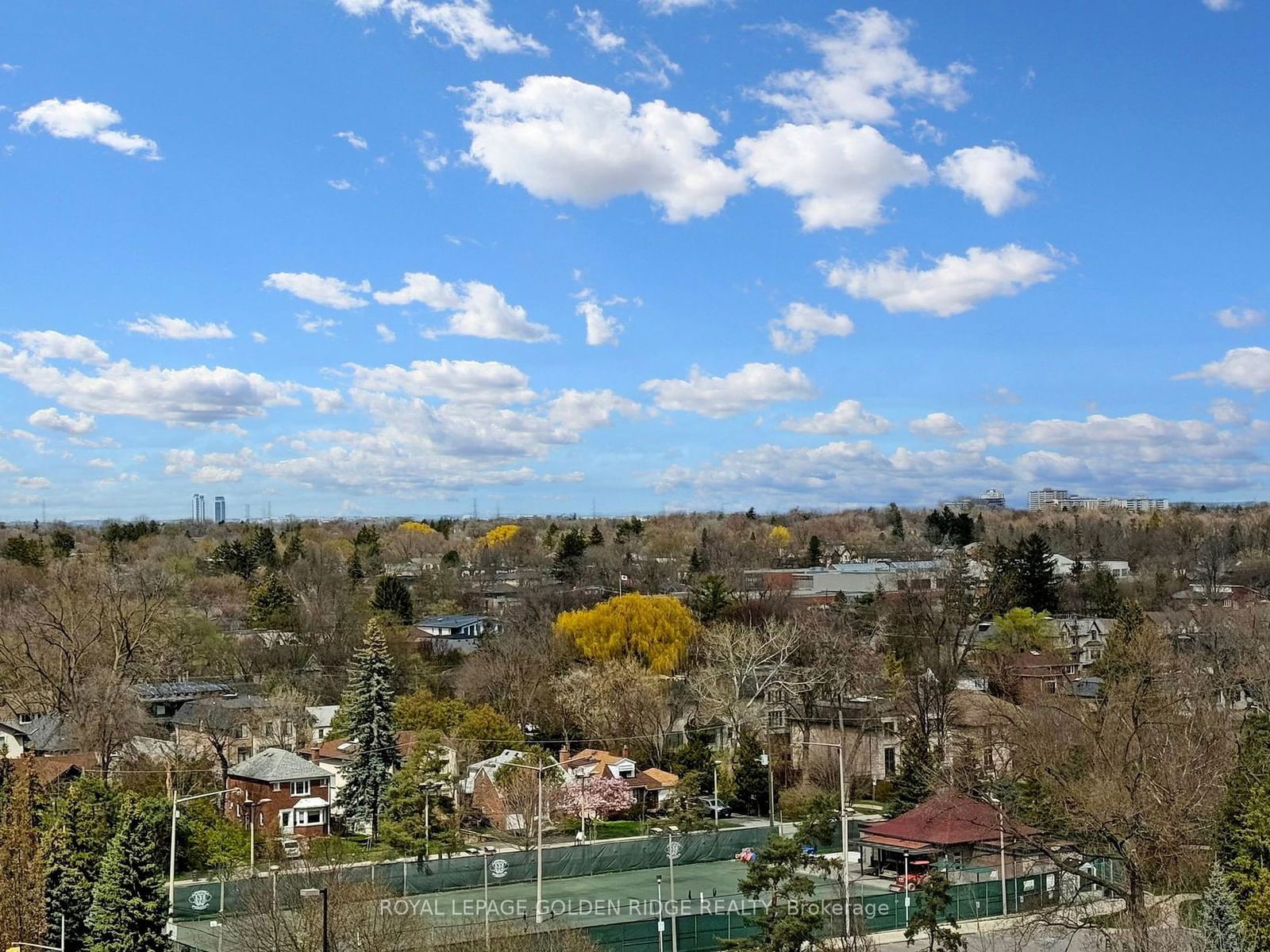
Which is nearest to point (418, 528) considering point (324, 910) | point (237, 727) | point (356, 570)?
point (356, 570)

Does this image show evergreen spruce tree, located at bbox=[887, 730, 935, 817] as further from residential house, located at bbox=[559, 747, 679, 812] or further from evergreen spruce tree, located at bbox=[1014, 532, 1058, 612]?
evergreen spruce tree, located at bbox=[1014, 532, 1058, 612]

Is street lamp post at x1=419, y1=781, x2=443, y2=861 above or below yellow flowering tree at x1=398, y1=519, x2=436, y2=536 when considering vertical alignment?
below

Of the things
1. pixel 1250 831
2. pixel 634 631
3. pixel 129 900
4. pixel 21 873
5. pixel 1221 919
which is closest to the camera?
pixel 1221 919

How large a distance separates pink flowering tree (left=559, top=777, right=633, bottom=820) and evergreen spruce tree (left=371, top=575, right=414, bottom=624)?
3852cm

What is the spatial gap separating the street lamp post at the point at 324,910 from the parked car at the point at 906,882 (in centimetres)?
1659

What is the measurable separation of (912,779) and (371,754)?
18.7 meters

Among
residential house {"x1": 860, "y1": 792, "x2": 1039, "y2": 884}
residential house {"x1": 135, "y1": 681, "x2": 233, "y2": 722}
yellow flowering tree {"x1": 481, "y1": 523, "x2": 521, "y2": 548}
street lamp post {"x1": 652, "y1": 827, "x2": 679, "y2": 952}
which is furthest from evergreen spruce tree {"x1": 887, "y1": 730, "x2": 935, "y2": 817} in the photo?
yellow flowering tree {"x1": 481, "y1": 523, "x2": 521, "y2": 548}

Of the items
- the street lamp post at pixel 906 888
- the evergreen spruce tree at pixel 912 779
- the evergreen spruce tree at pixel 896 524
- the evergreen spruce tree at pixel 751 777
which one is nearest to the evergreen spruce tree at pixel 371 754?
the evergreen spruce tree at pixel 751 777

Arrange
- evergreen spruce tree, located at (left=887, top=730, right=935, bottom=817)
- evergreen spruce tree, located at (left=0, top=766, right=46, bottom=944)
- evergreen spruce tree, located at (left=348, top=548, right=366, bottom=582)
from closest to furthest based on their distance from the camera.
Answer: evergreen spruce tree, located at (left=0, top=766, right=46, bottom=944) → evergreen spruce tree, located at (left=887, top=730, right=935, bottom=817) → evergreen spruce tree, located at (left=348, top=548, right=366, bottom=582)

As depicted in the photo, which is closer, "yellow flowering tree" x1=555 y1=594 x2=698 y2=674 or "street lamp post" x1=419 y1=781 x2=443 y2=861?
"street lamp post" x1=419 y1=781 x2=443 y2=861

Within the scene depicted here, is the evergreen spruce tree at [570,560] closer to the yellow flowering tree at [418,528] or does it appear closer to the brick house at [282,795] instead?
the brick house at [282,795]

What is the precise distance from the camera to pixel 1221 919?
24266 millimetres

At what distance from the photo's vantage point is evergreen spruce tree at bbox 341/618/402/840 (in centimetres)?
4453

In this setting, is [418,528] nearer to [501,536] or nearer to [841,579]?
[501,536]
